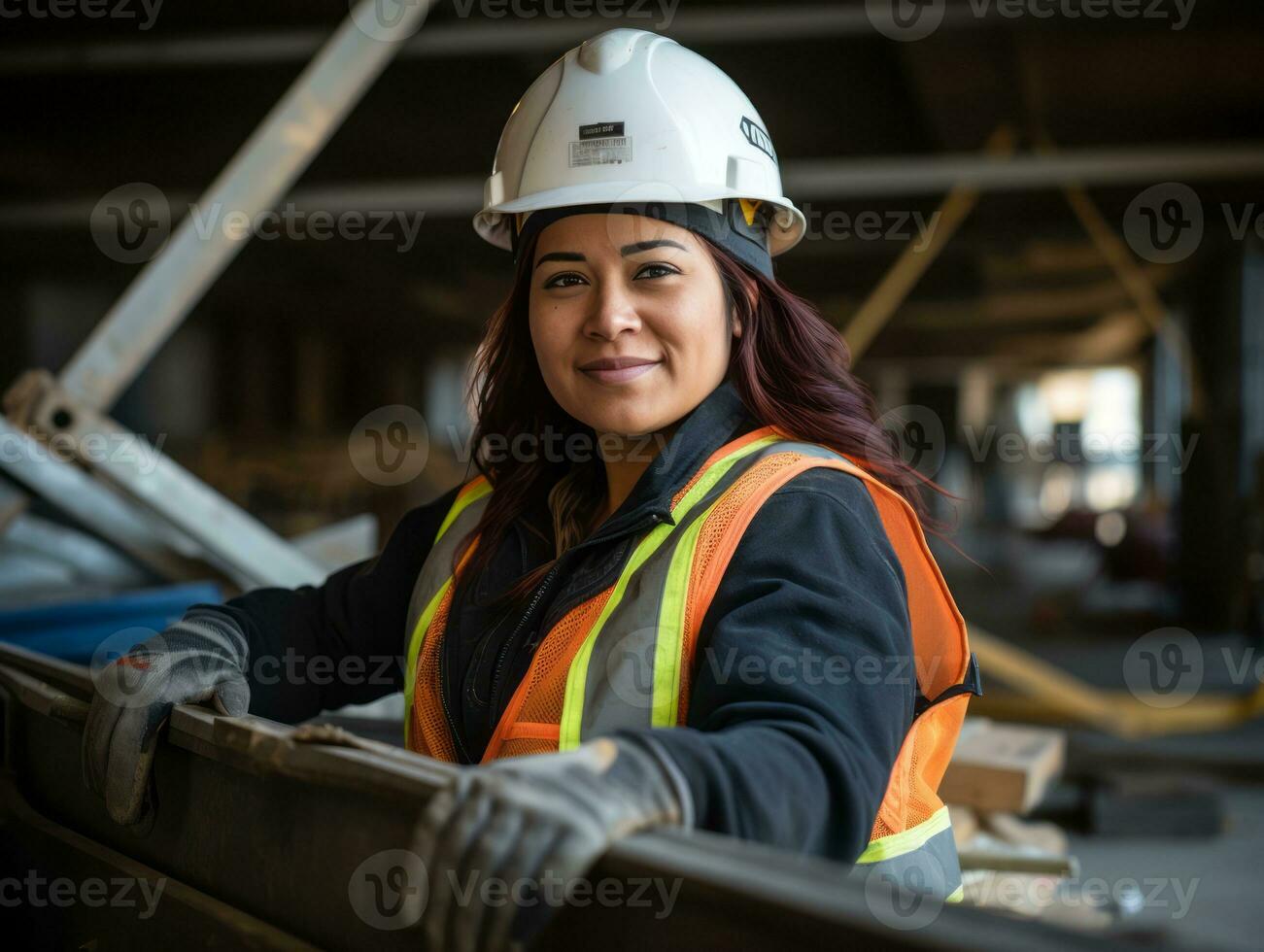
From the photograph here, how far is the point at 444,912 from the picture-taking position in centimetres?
112

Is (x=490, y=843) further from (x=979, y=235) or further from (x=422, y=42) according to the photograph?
(x=979, y=235)

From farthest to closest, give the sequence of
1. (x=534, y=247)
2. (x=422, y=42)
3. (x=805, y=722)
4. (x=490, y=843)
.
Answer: (x=422, y=42), (x=534, y=247), (x=805, y=722), (x=490, y=843)

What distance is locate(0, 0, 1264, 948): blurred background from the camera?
4.54 metres

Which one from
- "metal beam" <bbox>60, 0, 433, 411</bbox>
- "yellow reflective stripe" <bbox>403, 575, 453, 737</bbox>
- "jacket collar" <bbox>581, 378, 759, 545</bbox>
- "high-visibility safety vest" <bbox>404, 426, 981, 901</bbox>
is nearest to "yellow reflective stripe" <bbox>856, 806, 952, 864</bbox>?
"high-visibility safety vest" <bbox>404, 426, 981, 901</bbox>

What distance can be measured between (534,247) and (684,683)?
2.71ft

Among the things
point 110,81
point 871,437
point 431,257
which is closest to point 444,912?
point 871,437

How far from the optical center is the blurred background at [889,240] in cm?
454

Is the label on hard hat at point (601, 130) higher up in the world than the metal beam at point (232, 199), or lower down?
lower down

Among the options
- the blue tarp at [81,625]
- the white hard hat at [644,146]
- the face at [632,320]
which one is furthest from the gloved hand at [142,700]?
the blue tarp at [81,625]

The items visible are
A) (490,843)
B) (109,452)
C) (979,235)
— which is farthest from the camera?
(979,235)

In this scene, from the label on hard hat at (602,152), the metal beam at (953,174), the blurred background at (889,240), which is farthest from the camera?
the metal beam at (953,174)

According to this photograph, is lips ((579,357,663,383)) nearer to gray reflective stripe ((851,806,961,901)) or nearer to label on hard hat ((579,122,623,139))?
label on hard hat ((579,122,623,139))

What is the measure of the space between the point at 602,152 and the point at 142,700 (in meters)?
1.15

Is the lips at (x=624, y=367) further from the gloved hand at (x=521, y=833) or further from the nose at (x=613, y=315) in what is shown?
the gloved hand at (x=521, y=833)
